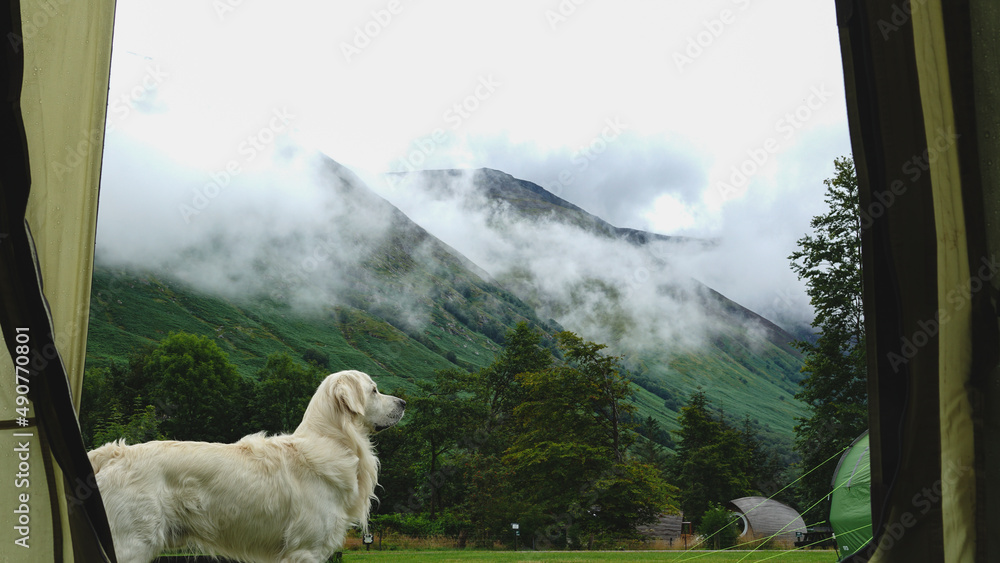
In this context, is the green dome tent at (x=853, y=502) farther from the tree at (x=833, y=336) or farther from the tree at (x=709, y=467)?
the tree at (x=709, y=467)

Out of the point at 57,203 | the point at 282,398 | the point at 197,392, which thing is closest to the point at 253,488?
the point at 57,203

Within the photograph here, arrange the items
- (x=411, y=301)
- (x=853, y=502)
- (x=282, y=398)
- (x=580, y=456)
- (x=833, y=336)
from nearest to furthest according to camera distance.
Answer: (x=853, y=502) → (x=580, y=456) → (x=833, y=336) → (x=282, y=398) → (x=411, y=301)

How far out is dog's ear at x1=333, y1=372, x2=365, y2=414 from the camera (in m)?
3.75

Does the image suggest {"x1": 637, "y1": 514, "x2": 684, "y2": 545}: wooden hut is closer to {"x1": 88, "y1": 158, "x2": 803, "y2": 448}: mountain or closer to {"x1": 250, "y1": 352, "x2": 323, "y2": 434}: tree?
{"x1": 250, "y1": 352, "x2": 323, "y2": 434}: tree

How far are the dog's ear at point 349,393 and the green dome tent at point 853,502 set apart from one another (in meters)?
4.22

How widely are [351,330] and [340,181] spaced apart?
204ft

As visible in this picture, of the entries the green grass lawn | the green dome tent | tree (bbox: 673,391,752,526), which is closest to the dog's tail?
the green dome tent

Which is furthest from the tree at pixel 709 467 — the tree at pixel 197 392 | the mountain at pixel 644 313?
the mountain at pixel 644 313

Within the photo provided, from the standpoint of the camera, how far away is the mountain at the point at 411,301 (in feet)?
292

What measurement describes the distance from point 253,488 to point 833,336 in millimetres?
20693

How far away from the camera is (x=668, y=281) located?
639 ft

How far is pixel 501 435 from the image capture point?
26641 mm

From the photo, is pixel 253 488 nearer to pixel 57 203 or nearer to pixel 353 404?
pixel 353 404

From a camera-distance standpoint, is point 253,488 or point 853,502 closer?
point 253,488
